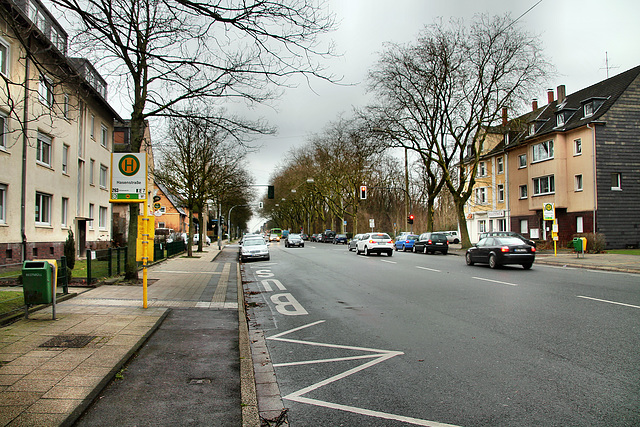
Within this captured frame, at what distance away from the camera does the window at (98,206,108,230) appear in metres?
30.0

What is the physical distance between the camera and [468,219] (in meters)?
52.5

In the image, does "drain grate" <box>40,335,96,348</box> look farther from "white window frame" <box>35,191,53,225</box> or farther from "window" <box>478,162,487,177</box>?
"window" <box>478,162,487,177</box>

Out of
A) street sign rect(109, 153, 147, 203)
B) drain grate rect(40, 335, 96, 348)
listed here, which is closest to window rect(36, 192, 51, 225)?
street sign rect(109, 153, 147, 203)

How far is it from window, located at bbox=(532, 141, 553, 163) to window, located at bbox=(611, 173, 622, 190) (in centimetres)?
479

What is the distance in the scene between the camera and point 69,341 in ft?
21.0

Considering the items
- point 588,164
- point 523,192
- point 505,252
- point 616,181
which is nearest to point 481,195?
point 523,192

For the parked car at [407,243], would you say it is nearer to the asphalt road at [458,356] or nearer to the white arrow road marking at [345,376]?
the asphalt road at [458,356]

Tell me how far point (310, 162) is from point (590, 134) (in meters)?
42.0

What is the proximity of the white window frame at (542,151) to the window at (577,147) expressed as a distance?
1.78 meters

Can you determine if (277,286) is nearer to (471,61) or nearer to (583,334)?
(583,334)

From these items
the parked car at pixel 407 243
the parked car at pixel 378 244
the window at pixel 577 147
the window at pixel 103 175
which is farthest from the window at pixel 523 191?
the window at pixel 103 175

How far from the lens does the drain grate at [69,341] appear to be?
6160 mm

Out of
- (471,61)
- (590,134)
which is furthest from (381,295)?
(590,134)

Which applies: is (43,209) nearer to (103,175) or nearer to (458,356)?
(103,175)
